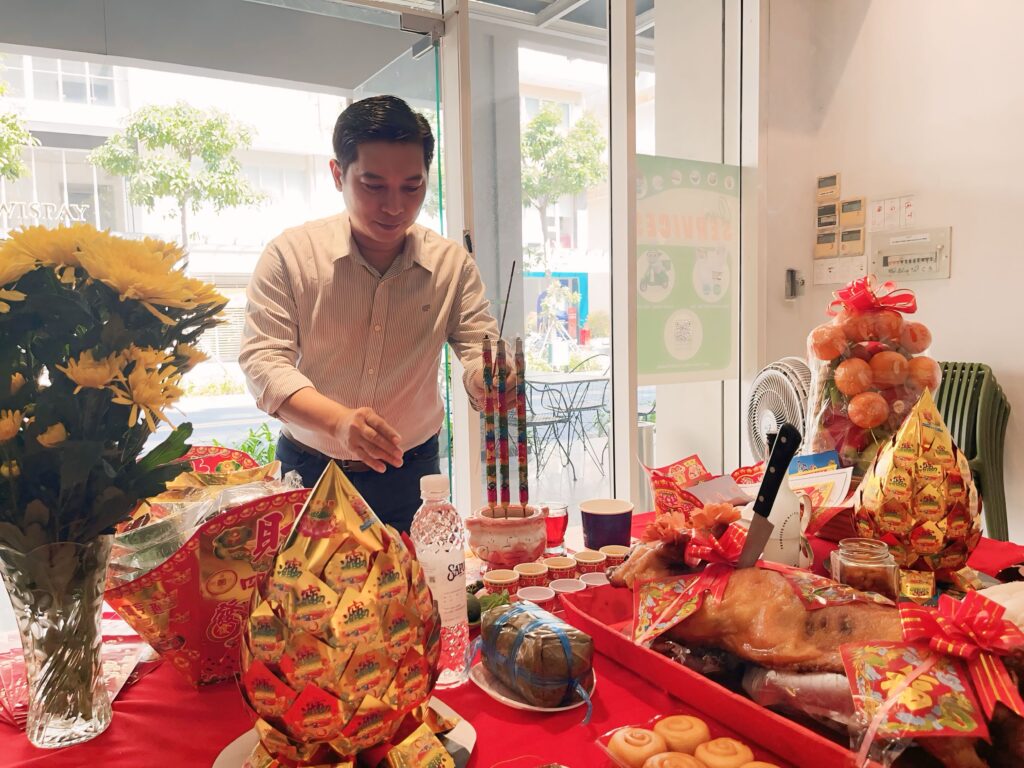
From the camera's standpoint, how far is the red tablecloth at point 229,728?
2.42ft

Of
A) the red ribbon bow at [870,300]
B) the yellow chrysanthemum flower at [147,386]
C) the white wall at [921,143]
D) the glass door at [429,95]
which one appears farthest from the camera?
the glass door at [429,95]

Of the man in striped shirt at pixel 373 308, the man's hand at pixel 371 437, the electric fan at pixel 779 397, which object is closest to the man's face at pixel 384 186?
the man in striped shirt at pixel 373 308

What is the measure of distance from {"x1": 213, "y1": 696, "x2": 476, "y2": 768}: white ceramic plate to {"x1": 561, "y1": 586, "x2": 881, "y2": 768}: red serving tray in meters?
0.23

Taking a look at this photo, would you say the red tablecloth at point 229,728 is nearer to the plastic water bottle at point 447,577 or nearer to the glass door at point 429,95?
the plastic water bottle at point 447,577

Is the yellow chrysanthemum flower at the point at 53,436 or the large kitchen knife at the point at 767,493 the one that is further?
the large kitchen knife at the point at 767,493

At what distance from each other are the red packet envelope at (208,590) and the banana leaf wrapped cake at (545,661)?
0.99 ft

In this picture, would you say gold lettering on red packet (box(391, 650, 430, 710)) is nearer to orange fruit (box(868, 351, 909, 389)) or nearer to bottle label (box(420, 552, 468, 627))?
bottle label (box(420, 552, 468, 627))

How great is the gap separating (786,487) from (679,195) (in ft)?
8.09

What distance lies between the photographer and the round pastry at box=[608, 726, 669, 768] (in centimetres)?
67

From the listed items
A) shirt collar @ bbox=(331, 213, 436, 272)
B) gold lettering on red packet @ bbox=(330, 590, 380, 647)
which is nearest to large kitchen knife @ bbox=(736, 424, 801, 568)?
gold lettering on red packet @ bbox=(330, 590, 380, 647)

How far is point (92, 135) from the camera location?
8.89 feet

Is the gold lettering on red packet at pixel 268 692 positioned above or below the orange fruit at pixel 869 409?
below

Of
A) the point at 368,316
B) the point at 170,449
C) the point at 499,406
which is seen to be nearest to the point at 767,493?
the point at 499,406

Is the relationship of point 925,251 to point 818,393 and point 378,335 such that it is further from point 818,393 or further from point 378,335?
point 378,335
